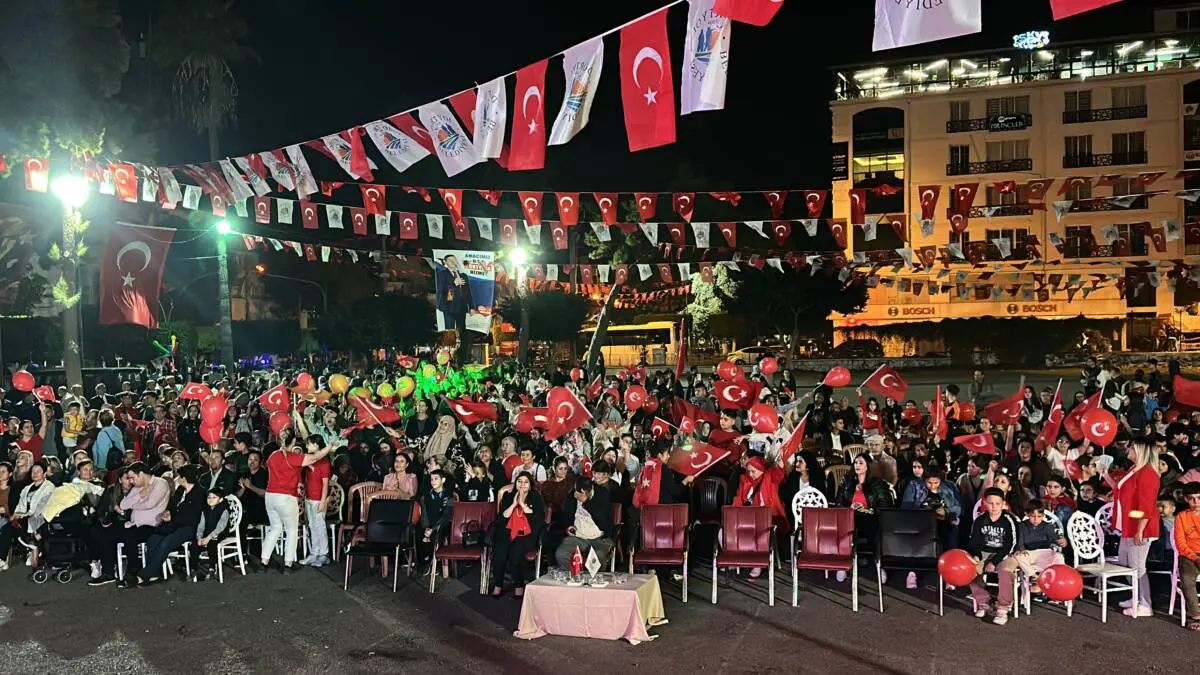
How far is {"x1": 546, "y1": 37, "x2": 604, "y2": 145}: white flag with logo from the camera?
31.3 ft

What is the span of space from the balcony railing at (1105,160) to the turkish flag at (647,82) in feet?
158

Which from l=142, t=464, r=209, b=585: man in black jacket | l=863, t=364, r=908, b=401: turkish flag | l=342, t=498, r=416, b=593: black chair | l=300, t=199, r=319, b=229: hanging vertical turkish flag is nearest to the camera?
l=342, t=498, r=416, b=593: black chair

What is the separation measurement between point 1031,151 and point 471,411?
45.5 metres

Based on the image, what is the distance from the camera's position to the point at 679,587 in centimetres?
971

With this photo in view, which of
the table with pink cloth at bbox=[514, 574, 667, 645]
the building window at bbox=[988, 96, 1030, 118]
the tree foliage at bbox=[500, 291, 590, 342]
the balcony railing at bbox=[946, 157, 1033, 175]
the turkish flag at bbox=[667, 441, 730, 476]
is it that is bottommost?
the table with pink cloth at bbox=[514, 574, 667, 645]

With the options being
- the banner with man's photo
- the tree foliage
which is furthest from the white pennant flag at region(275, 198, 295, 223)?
the tree foliage

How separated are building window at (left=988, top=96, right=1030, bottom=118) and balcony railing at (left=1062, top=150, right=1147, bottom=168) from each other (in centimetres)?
336

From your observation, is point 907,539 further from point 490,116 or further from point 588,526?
point 490,116

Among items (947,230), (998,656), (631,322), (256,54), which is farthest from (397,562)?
(947,230)

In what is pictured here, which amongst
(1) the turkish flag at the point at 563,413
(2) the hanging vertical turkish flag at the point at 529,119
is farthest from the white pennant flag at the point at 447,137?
(1) the turkish flag at the point at 563,413

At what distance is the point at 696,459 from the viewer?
10.4 meters

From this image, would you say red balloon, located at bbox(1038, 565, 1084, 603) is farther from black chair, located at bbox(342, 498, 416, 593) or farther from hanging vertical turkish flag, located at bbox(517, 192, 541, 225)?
hanging vertical turkish flag, located at bbox(517, 192, 541, 225)

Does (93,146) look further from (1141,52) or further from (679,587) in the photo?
(1141,52)

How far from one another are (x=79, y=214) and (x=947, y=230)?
43294 millimetres
